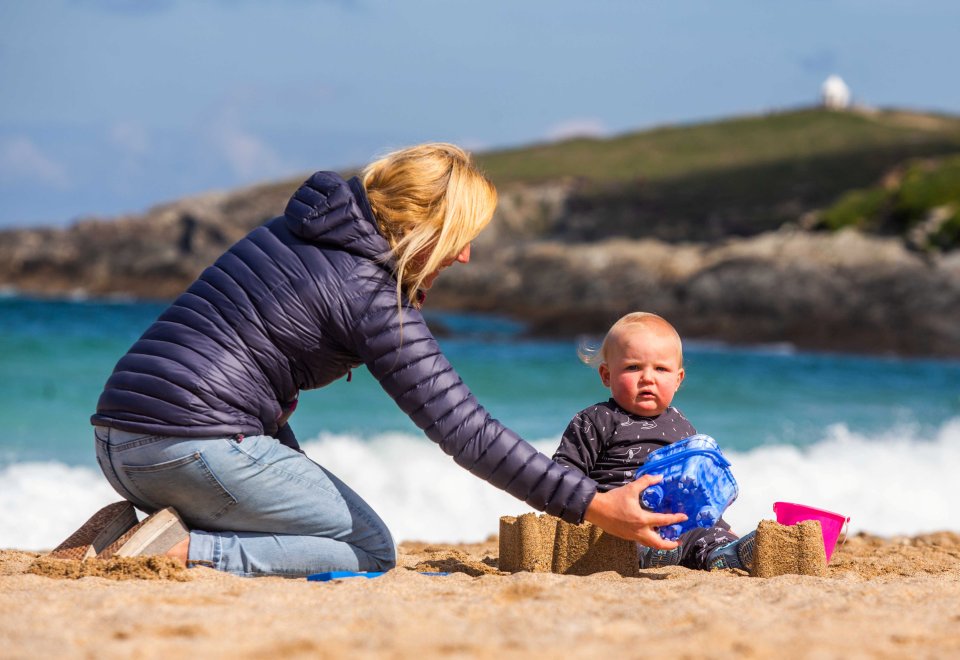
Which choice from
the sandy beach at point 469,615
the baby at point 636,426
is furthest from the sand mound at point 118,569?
the baby at point 636,426

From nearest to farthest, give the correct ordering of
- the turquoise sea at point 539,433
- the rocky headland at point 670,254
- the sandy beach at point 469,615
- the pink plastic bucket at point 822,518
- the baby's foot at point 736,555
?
the sandy beach at point 469,615 < the baby's foot at point 736,555 < the pink plastic bucket at point 822,518 < the turquoise sea at point 539,433 < the rocky headland at point 670,254

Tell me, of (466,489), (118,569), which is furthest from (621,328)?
(466,489)

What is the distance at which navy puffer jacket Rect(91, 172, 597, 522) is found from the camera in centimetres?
308

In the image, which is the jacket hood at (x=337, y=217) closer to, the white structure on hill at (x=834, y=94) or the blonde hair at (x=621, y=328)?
the blonde hair at (x=621, y=328)

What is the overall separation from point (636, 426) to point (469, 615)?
1.42 metres

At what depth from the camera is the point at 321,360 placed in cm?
321

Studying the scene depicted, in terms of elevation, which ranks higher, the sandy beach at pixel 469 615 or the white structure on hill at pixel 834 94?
the white structure on hill at pixel 834 94

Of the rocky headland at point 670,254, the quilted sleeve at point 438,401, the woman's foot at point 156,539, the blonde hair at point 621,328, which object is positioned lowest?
the woman's foot at point 156,539

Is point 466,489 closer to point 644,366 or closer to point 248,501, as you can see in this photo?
point 644,366

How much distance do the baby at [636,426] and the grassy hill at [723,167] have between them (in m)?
39.6

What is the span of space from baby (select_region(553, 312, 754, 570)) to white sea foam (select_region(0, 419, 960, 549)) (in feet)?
8.01

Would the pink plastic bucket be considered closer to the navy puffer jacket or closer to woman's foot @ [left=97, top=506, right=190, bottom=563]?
the navy puffer jacket

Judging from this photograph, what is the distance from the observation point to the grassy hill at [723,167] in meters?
46.5

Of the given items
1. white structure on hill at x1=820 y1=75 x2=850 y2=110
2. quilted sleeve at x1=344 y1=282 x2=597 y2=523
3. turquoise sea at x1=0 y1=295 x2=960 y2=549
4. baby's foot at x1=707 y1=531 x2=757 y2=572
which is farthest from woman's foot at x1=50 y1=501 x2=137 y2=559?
white structure on hill at x1=820 y1=75 x2=850 y2=110
